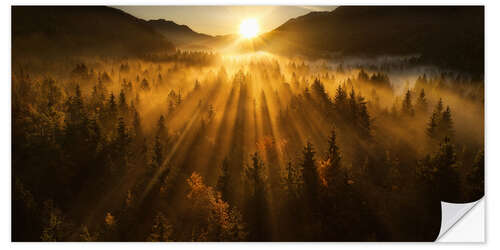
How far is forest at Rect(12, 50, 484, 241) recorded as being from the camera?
10.9ft

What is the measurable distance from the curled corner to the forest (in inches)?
2.4

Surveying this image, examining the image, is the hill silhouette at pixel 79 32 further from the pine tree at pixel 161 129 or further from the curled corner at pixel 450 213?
the curled corner at pixel 450 213

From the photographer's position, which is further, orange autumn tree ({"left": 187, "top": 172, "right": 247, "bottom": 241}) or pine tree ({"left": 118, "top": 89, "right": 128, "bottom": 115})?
pine tree ({"left": 118, "top": 89, "right": 128, "bottom": 115})

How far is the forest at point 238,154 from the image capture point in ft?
10.9

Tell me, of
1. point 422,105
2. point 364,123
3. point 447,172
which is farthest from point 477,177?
point 364,123

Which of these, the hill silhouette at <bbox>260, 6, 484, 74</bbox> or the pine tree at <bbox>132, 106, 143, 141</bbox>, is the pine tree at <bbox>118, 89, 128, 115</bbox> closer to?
the pine tree at <bbox>132, 106, 143, 141</bbox>

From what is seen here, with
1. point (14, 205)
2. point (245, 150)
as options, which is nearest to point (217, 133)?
point (245, 150)

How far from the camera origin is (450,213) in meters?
3.35

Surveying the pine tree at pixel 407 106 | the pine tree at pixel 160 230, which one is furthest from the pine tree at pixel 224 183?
the pine tree at pixel 407 106

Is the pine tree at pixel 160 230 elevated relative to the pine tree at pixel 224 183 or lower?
lower

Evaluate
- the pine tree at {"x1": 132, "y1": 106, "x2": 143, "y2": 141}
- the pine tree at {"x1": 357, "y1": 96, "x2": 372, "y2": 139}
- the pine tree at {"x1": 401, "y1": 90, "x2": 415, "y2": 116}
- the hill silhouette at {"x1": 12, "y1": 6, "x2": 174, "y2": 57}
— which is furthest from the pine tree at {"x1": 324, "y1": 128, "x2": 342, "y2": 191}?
the hill silhouette at {"x1": 12, "y1": 6, "x2": 174, "y2": 57}

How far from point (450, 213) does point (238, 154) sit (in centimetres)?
226

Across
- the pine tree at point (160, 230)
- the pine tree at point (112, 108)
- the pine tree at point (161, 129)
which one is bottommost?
the pine tree at point (160, 230)

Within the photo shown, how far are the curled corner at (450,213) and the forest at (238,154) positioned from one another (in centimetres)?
6
